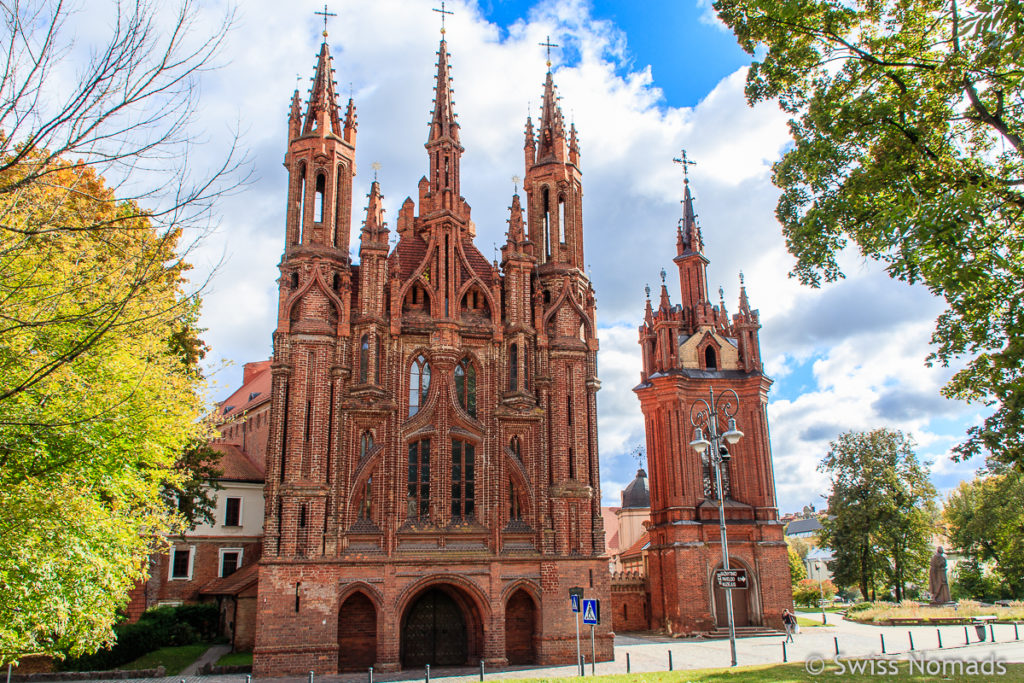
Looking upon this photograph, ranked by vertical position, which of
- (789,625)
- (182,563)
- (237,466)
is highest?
(237,466)

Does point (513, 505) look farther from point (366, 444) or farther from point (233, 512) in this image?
point (233, 512)

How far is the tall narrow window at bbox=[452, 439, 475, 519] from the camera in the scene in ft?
88.3

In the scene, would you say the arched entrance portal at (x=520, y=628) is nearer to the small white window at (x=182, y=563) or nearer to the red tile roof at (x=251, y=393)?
the small white window at (x=182, y=563)

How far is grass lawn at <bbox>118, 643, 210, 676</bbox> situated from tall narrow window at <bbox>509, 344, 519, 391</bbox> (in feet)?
46.8

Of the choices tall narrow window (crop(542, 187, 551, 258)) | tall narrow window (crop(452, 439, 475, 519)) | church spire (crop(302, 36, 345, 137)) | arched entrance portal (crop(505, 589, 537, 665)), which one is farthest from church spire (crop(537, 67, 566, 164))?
arched entrance portal (crop(505, 589, 537, 665))

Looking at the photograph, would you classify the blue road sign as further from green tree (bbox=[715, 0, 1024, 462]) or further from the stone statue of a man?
the stone statue of a man

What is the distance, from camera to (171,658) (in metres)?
27.4

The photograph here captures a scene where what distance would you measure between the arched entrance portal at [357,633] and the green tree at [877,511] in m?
35.1

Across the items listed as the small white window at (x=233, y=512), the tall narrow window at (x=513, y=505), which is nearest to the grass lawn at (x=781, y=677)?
the tall narrow window at (x=513, y=505)

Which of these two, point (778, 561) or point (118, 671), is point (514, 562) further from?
point (778, 561)

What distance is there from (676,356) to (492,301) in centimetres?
1538

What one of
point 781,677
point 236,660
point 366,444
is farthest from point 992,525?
point 236,660

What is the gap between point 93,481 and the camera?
1633cm

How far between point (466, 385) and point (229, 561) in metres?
18.5
